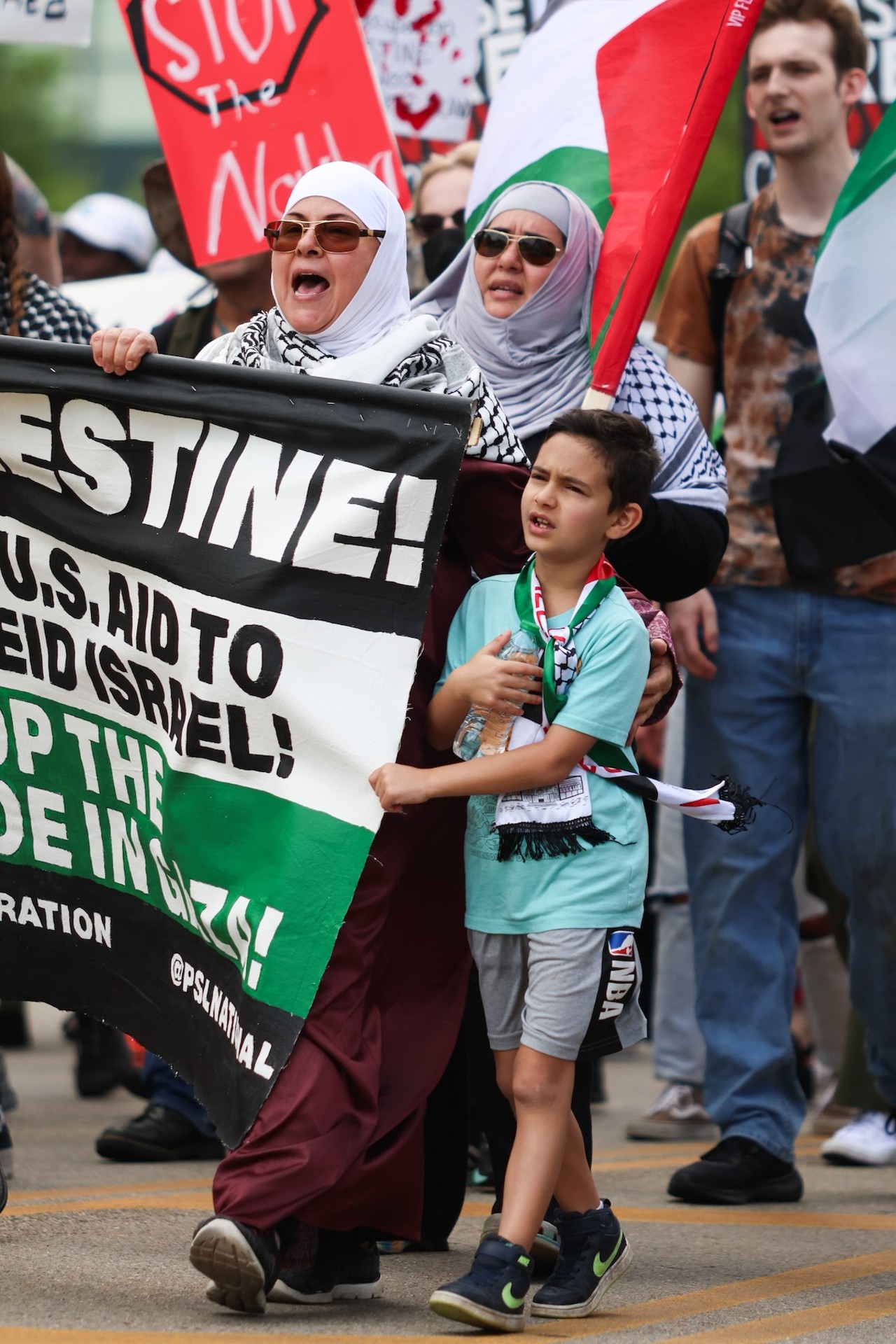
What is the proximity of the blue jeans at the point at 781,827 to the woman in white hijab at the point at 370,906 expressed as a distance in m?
1.51

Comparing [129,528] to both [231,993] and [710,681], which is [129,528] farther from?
[710,681]

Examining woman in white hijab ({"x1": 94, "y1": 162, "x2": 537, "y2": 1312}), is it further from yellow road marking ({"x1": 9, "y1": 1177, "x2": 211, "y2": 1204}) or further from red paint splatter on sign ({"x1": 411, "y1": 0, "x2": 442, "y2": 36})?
red paint splatter on sign ({"x1": 411, "y1": 0, "x2": 442, "y2": 36})

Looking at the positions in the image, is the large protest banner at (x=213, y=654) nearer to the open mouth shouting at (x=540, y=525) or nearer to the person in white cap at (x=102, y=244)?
the open mouth shouting at (x=540, y=525)

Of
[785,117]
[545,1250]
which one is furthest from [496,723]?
[785,117]

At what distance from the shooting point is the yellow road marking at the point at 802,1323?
11.0ft

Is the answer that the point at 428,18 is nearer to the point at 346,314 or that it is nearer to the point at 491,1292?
the point at 346,314

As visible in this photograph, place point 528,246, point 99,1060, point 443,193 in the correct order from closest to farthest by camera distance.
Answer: point 528,246 → point 443,193 → point 99,1060

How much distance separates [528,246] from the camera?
14.2 feet

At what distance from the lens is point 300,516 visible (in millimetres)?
3658

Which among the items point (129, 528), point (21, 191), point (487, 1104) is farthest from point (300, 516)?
point (21, 191)

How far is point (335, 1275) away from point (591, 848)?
2.96ft

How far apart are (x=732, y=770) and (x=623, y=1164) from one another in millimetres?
1144

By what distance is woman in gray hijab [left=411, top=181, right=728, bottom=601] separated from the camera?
432cm

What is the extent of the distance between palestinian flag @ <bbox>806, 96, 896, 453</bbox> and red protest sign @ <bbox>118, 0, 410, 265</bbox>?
1.29 m
